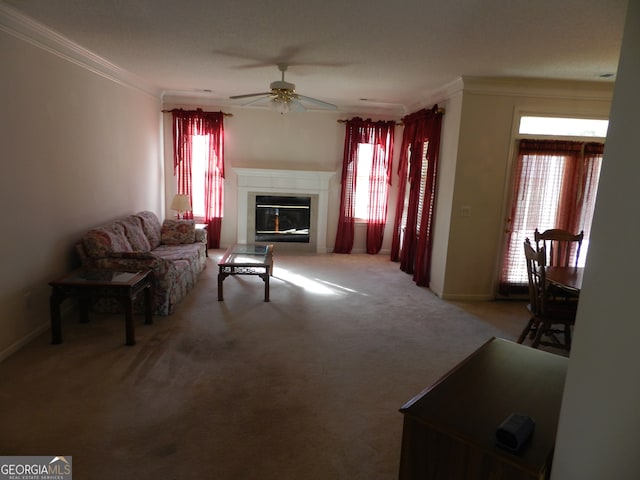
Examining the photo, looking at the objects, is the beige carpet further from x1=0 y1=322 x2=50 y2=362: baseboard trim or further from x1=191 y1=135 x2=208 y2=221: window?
x1=191 y1=135 x2=208 y2=221: window

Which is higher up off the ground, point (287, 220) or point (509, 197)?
point (509, 197)

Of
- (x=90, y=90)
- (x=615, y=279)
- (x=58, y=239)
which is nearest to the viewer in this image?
(x=615, y=279)

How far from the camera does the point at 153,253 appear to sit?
15.2 feet

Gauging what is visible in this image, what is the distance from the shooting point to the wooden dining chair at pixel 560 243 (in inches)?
159

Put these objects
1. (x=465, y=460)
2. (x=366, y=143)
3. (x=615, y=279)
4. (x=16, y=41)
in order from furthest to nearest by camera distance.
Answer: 1. (x=366, y=143)
2. (x=16, y=41)
3. (x=465, y=460)
4. (x=615, y=279)

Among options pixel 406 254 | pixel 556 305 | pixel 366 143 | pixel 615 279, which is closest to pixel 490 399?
pixel 615 279

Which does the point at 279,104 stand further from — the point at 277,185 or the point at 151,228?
the point at 277,185

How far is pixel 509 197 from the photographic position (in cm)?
486

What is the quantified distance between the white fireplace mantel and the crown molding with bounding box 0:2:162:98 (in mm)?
2335

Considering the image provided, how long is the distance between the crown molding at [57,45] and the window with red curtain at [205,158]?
1.40 meters

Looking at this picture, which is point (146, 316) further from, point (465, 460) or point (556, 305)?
point (556, 305)

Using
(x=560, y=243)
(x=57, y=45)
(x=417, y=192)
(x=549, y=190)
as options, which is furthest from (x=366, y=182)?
(x=57, y=45)

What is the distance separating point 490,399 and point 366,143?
5.97m

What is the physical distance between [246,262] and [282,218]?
267cm
